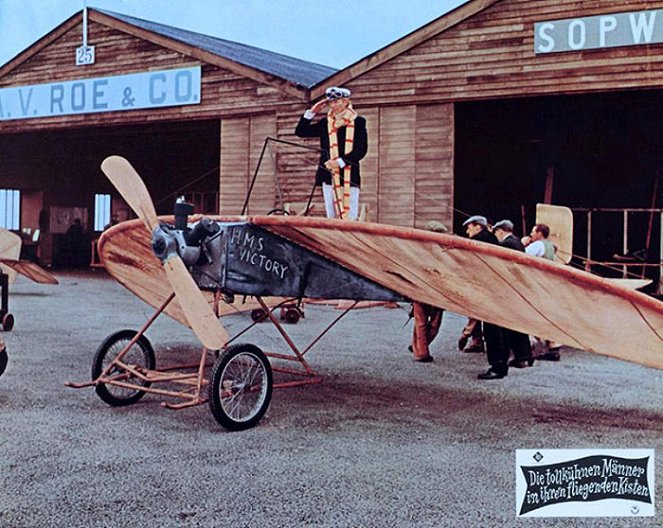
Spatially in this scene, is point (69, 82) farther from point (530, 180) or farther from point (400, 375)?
point (530, 180)

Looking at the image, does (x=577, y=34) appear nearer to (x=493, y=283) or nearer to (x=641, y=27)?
(x=641, y=27)

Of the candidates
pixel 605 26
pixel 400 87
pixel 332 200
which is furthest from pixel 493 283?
pixel 400 87

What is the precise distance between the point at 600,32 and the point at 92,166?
11355 millimetres

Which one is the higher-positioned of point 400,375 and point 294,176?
point 294,176

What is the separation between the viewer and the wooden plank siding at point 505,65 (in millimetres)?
12172

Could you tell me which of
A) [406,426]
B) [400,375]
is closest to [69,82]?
[400,375]

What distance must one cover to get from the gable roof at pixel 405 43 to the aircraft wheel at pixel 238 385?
10.2 metres

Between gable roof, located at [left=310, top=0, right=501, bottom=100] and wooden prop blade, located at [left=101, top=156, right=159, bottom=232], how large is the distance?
991cm

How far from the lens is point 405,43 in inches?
559

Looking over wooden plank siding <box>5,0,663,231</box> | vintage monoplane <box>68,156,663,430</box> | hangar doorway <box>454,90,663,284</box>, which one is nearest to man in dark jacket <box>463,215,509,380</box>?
vintage monoplane <box>68,156,663,430</box>

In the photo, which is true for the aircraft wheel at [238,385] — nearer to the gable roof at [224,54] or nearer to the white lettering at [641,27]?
the gable roof at [224,54]

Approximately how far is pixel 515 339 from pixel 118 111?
938 centimetres

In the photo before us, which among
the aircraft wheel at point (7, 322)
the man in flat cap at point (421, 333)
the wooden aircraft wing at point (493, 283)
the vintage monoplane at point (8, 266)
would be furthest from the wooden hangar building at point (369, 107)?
the wooden aircraft wing at point (493, 283)

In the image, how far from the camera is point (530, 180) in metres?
20.5
